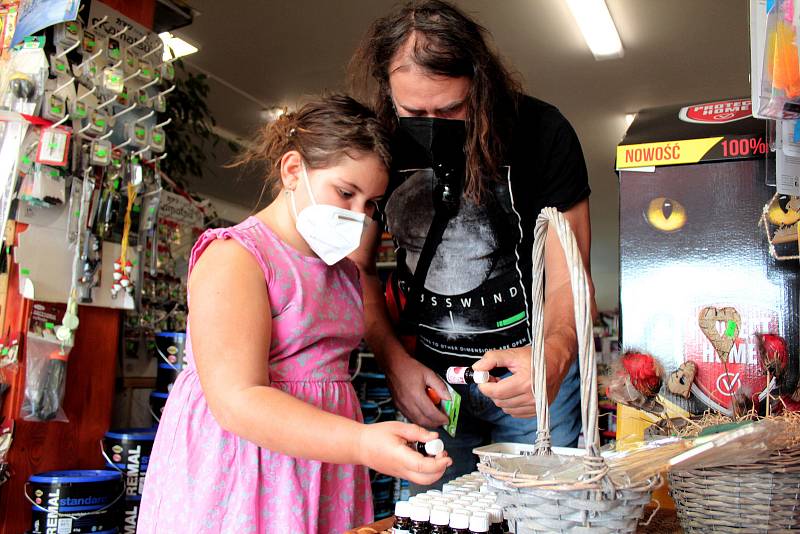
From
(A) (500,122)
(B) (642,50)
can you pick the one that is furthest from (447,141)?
(B) (642,50)

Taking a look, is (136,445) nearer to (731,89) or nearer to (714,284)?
(714,284)

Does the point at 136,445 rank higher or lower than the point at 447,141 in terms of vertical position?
lower

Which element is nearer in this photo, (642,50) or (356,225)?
(356,225)

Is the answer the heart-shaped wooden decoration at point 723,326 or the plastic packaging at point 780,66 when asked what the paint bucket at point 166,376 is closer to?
the heart-shaped wooden decoration at point 723,326

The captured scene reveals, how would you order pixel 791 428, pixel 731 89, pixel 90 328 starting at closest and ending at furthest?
pixel 791 428 < pixel 90 328 < pixel 731 89

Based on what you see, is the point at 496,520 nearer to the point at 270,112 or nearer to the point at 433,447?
the point at 433,447

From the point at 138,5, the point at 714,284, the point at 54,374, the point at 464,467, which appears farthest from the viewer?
the point at 138,5

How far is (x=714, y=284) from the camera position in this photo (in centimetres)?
119

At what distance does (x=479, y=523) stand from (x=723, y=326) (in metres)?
0.59

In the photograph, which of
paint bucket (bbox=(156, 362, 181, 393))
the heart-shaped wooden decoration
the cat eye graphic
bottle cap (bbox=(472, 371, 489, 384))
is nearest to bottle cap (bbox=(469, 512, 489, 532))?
bottle cap (bbox=(472, 371, 489, 384))

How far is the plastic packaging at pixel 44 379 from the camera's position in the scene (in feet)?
7.23

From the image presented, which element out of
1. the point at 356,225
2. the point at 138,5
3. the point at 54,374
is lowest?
the point at 54,374

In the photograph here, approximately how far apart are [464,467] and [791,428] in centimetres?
82

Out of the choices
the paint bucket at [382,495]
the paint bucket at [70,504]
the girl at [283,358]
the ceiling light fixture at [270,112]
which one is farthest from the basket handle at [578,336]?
the ceiling light fixture at [270,112]
